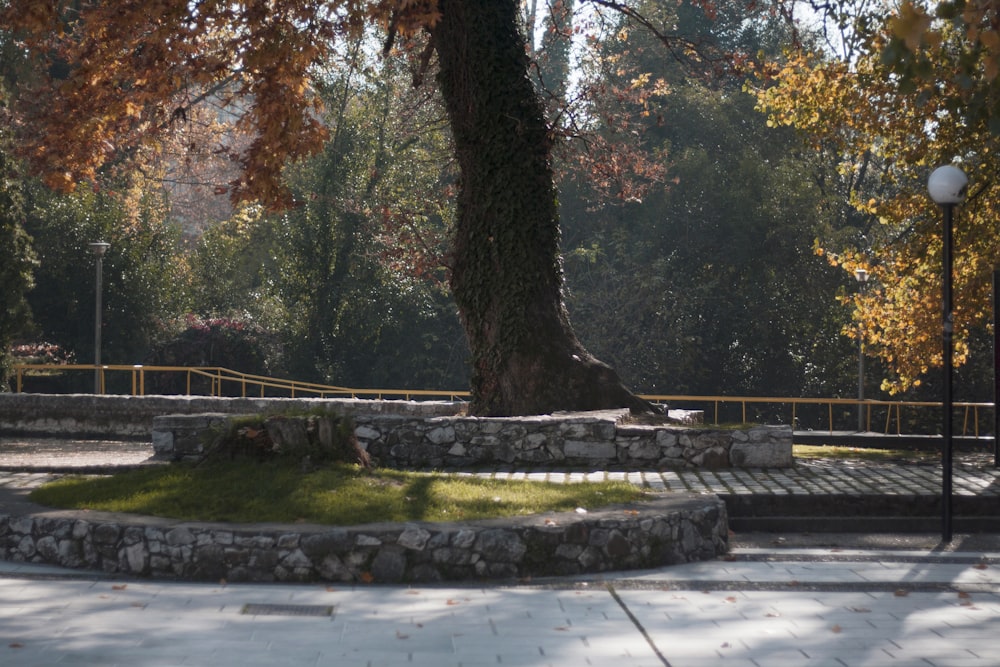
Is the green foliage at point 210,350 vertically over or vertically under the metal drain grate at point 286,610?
over

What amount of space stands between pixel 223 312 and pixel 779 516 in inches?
1197

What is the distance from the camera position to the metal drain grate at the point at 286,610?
22.9 feet

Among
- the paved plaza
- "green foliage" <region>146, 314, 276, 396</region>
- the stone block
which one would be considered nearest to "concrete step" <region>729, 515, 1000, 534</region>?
the paved plaza

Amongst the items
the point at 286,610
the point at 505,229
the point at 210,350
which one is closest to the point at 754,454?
the point at 505,229

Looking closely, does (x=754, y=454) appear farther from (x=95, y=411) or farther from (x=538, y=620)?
(x=95, y=411)

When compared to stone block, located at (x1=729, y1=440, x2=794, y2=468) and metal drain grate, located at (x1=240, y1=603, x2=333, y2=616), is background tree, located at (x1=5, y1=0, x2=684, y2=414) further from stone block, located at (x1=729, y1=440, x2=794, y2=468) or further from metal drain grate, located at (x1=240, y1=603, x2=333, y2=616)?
metal drain grate, located at (x1=240, y1=603, x2=333, y2=616)

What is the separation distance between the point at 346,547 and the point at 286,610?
1177mm

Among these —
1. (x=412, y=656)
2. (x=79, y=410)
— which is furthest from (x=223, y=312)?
(x=412, y=656)

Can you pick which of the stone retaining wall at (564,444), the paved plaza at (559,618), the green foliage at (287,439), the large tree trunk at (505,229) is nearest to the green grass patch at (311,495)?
the green foliage at (287,439)

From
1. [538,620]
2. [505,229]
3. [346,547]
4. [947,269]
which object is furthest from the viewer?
[505,229]

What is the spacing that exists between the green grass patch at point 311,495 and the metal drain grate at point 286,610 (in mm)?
1356

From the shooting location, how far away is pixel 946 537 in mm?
10125

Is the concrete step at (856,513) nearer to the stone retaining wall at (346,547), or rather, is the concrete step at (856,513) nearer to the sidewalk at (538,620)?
the sidewalk at (538,620)

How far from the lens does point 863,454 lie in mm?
18359
